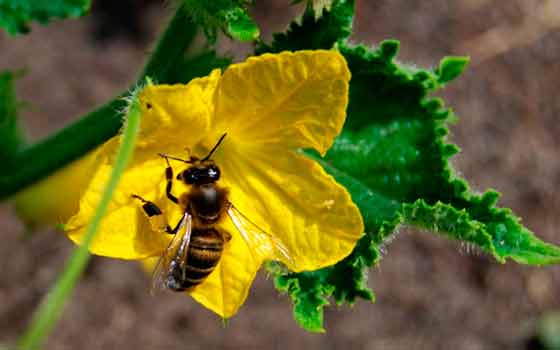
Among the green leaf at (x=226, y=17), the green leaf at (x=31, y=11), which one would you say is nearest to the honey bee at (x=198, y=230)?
the green leaf at (x=226, y=17)

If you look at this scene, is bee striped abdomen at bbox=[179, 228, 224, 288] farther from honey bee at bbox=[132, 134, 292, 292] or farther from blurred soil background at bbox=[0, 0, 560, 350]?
blurred soil background at bbox=[0, 0, 560, 350]

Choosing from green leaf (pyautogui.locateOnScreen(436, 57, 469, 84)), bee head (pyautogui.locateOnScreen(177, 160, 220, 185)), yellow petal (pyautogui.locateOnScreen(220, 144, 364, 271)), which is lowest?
bee head (pyautogui.locateOnScreen(177, 160, 220, 185))

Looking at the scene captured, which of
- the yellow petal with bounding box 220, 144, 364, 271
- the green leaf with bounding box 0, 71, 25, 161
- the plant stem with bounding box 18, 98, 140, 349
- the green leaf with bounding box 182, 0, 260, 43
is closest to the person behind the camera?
the plant stem with bounding box 18, 98, 140, 349

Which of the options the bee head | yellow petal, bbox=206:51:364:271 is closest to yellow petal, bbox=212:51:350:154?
yellow petal, bbox=206:51:364:271

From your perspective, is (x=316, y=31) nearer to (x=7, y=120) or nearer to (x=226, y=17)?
(x=226, y=17)

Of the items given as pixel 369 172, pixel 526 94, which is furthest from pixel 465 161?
pixel 369 172

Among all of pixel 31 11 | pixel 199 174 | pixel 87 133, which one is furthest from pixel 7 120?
pixel 199 174

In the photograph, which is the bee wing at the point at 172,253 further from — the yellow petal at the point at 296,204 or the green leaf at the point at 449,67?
the green leaf at the point at 449,67
